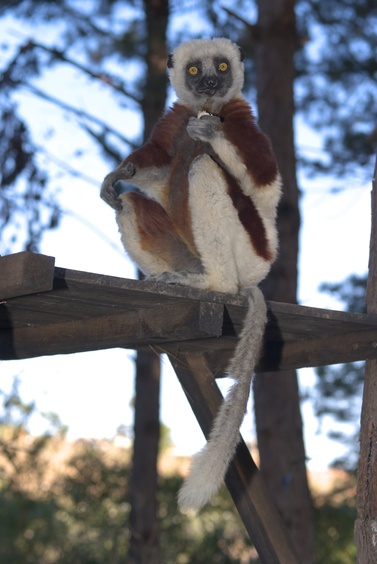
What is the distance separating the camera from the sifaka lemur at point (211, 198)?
4.51 m

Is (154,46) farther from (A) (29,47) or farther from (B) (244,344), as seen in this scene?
(B) (244,344)

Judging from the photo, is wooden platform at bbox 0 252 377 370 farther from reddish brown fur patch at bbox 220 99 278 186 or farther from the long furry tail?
reddish brown fur patch at bbox 220 99 278 186

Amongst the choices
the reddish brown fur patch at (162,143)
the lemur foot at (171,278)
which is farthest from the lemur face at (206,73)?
the lemur foot at (171,278)

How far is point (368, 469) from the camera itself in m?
4.95

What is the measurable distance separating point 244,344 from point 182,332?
1.14 ft

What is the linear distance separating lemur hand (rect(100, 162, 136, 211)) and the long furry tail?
3.57 feet

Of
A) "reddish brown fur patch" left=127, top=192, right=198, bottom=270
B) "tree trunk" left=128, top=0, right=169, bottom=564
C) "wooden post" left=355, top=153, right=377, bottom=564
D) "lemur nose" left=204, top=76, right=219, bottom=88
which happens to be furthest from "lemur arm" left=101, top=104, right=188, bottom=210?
"tree trunk" left=128, top=0, right=169, bottom=564

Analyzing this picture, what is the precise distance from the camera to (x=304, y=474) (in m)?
7.68

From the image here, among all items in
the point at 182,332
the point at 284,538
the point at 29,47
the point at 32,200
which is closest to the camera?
the point at 182,332

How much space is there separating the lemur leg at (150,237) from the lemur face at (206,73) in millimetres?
736

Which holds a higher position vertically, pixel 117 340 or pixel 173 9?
pixel 173 9

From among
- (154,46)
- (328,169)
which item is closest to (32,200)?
(154,46)

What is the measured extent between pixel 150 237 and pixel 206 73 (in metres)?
1.12

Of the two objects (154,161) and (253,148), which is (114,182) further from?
(253,148)
